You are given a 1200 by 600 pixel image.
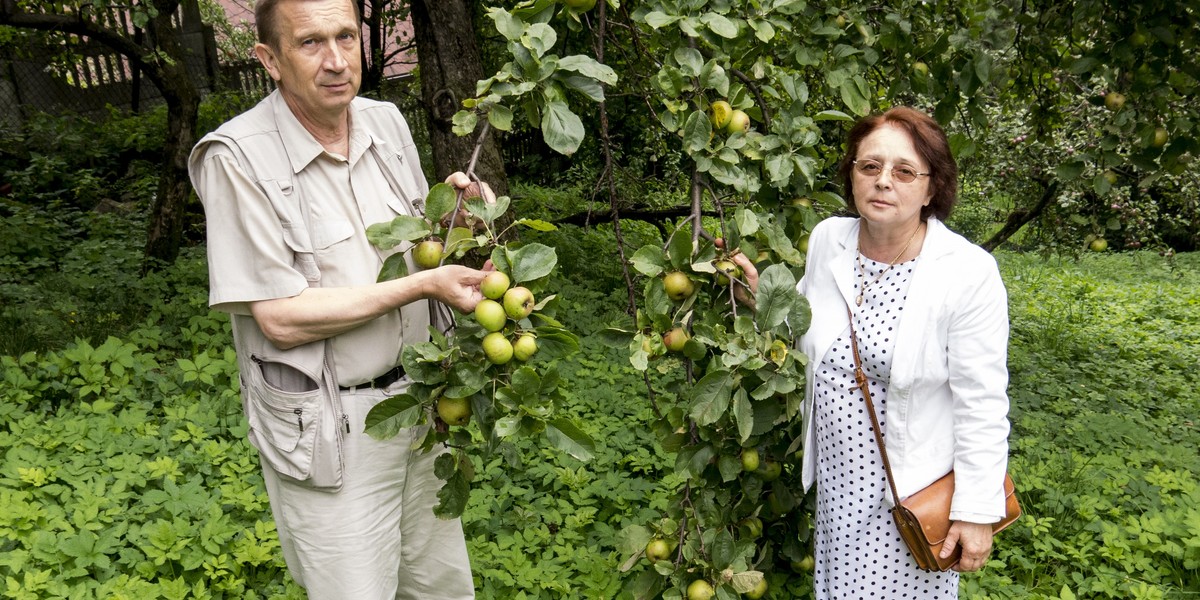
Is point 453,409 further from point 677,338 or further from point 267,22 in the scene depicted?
point 267,22

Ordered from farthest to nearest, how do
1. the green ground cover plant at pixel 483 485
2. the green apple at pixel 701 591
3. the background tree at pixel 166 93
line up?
the background tree at pixel 166 93
the green ground cover plant at pixel 483 485
the green apple at pixel 701 591

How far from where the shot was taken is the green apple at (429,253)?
1632 mm

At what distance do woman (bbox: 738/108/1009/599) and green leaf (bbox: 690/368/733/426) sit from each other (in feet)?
0.98

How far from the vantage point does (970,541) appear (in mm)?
1862

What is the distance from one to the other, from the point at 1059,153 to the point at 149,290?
5.85 m

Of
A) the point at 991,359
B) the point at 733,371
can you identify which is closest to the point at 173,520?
the point at 733,371

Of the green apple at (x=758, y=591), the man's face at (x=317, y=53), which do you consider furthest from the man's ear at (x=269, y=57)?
the green apple at (x=758, y=591)

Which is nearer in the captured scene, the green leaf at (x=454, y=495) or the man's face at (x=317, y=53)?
the man's face at (x=317, y=53)

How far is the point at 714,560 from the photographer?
2.06 m

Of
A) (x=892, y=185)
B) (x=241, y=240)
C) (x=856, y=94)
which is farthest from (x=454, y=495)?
Result: (x=856, y=94)

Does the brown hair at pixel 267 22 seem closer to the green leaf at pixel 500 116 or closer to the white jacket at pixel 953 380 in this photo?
the green leaf at pixel 500 116

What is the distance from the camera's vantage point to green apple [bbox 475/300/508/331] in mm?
1517

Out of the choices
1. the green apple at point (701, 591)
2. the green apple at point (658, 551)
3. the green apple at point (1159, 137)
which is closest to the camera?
the green apple at point (701, 591)

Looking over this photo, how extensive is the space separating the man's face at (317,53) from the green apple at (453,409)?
62 cm
